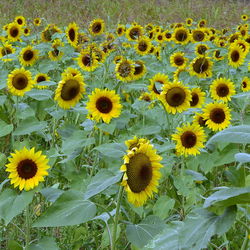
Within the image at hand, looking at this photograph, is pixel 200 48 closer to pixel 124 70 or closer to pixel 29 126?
pixel 124 70

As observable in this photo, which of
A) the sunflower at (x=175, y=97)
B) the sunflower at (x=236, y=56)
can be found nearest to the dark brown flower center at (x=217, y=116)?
the sunflower at (x=175, y=97)

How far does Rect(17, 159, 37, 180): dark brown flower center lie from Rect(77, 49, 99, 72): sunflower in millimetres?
1381

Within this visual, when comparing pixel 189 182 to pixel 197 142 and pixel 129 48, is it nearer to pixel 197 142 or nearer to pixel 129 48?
pixel 197 142

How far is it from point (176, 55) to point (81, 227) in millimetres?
1928

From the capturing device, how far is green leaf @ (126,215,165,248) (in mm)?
1232

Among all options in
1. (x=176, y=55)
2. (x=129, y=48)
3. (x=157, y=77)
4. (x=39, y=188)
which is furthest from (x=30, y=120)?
(x=129, y=48)

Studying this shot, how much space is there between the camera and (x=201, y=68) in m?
2.76

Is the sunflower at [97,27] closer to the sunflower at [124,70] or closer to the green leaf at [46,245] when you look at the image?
the sunflower at [124,70]

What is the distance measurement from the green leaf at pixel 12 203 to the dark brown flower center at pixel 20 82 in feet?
2.82

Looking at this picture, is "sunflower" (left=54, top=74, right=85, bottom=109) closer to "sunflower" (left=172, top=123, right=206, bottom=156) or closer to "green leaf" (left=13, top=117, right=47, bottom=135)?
"green leaf" (left=13, top=117, right=47, bottom=135)

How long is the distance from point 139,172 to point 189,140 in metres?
0.72

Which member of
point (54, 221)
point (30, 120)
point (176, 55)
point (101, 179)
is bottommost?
point (176, 55)

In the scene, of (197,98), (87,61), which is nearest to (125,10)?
(87,61)

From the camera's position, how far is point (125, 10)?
897 cm
